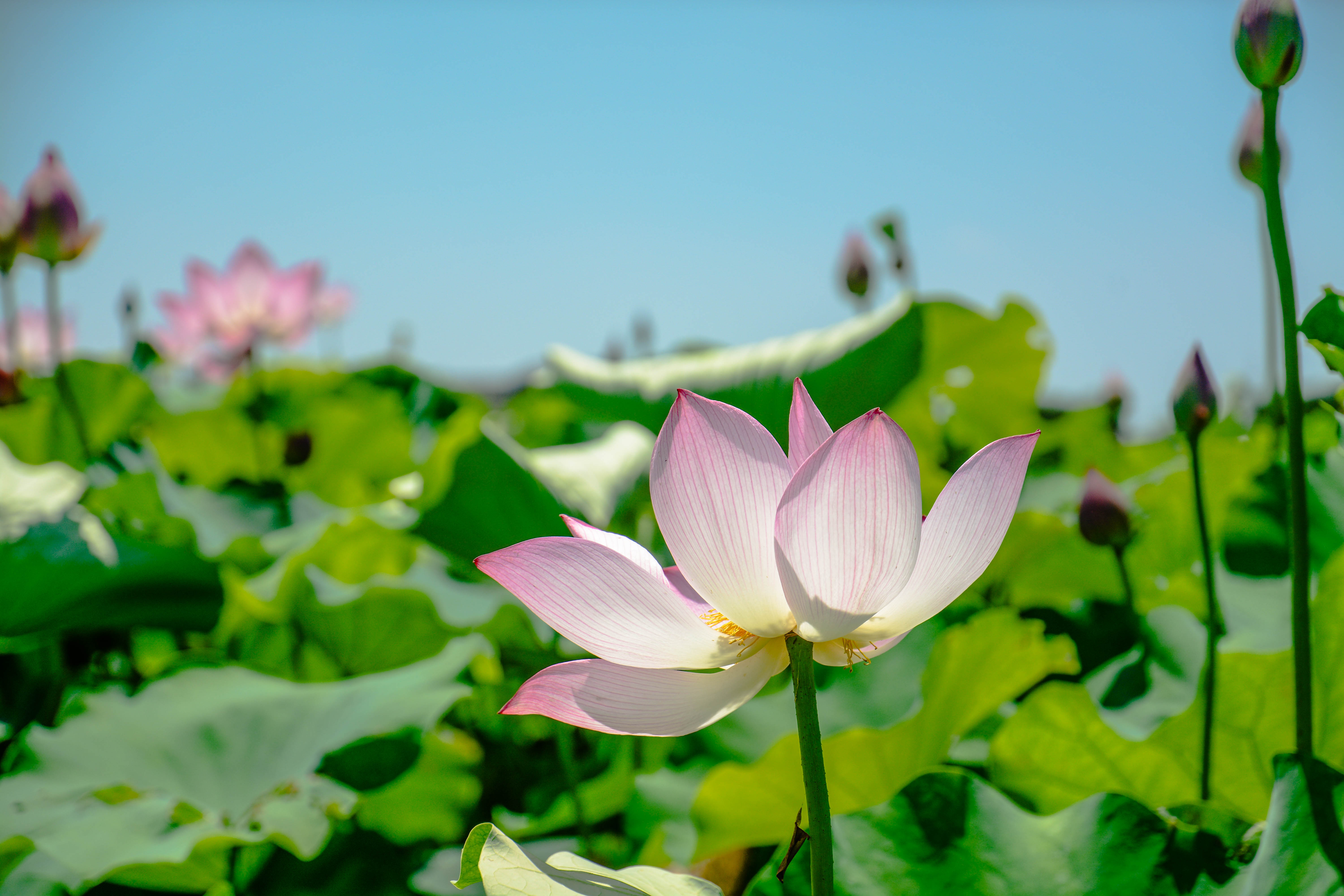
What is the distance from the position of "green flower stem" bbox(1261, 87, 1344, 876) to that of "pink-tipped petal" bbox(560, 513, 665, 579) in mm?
303

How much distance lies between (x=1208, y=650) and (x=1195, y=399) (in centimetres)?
15

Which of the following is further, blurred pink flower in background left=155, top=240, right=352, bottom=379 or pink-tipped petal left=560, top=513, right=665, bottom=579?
blurred pink flower in background left=155, top=240, right=352, bottom=379

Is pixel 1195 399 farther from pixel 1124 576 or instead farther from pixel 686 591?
pixel 686 591

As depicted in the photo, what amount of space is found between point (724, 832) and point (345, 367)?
7.21 feet

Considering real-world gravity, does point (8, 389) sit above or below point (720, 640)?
below

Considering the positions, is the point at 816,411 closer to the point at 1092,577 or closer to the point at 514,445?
the point at 514,445

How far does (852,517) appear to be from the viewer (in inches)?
13.5

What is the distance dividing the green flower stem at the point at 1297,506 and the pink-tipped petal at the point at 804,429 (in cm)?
22

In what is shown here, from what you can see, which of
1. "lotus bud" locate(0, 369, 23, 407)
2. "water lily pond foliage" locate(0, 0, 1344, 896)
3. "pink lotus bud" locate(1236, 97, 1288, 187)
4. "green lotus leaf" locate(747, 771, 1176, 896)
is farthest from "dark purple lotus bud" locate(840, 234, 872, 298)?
"lotus bud" locate(0, 369, 23, 407)

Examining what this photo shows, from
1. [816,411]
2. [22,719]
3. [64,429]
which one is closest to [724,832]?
[816,411]

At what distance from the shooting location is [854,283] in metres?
1.42

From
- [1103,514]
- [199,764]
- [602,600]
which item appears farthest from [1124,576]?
[199,764]

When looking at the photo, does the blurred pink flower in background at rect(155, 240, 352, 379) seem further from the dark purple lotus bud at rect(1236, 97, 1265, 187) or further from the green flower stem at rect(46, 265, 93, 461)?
the dark purple lotus bud at rect(1236, 97, 1265, 187)

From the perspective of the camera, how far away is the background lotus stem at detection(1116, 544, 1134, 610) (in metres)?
0.75
